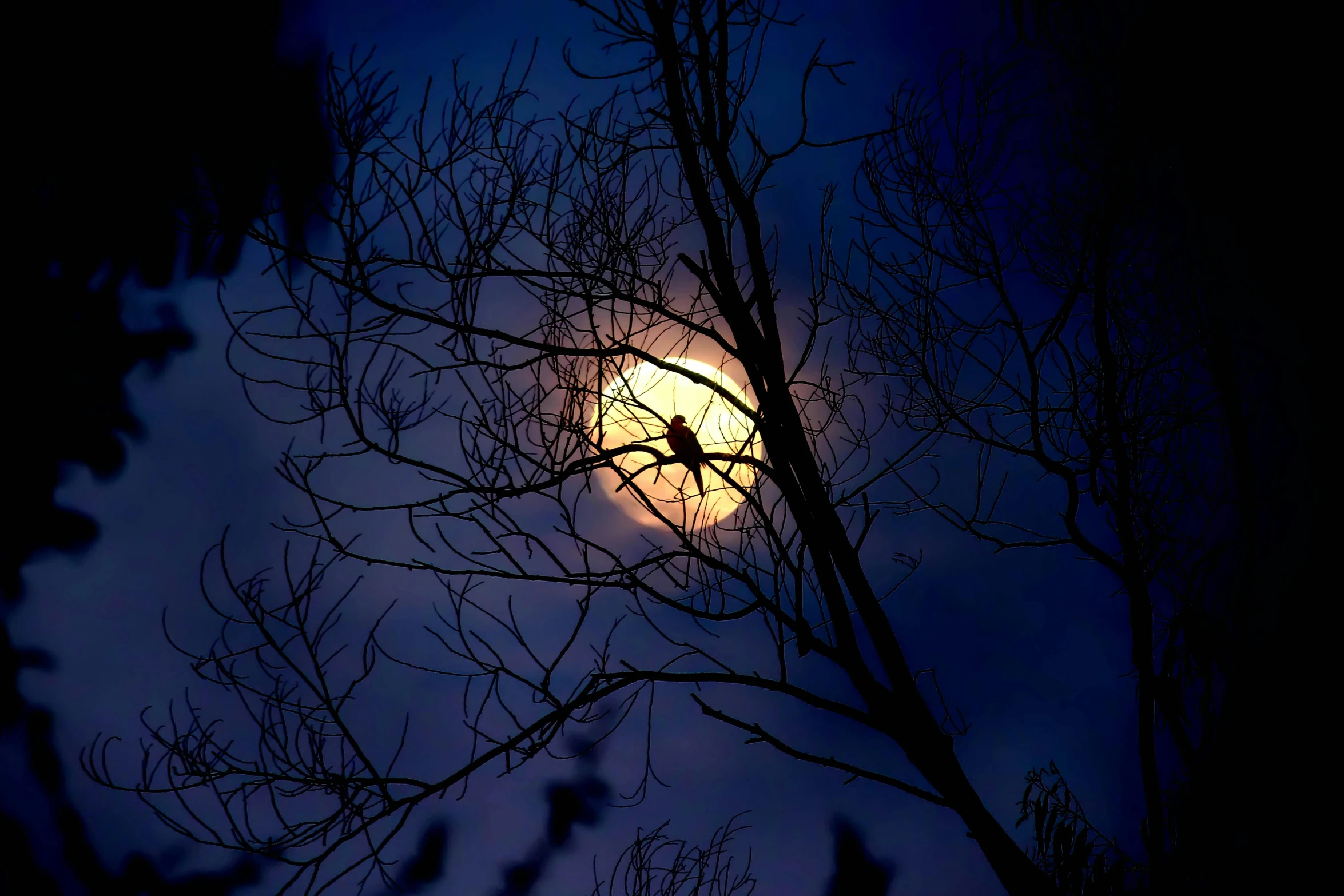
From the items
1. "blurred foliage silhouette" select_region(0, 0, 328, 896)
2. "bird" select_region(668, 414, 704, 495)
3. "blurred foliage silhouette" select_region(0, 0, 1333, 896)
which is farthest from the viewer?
"blurred foliage silhouette" select_region(0, 0, 328, 896)

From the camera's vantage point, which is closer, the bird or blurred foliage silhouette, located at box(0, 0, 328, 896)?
the bird

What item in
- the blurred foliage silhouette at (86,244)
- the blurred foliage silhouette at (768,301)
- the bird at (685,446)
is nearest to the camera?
the blurred foliage silhouette at (768,301)

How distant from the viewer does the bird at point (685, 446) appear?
2590mm

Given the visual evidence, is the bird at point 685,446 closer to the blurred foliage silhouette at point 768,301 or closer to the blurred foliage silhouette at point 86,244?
the blurred foliage silhouette at point 768,301

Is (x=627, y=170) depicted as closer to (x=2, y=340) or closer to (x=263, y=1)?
(x=263, y=1)

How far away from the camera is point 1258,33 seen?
6.40 ft

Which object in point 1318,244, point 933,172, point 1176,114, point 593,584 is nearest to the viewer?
point 1318,244

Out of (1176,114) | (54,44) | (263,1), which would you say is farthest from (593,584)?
(54,44)

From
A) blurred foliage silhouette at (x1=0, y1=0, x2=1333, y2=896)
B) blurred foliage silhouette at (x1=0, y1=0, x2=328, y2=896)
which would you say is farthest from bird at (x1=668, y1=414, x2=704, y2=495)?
blurred foliage silhouette at (x1=0, y1=0, x2=328, y2=896)

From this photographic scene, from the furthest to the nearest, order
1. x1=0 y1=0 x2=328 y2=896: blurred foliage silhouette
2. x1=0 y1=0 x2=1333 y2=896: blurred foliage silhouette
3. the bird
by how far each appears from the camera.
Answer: x1=0 y1=0 x2=328 y2=896: blurred foliage silhouette < the bird < x1=0 y1=0 x2=1333 y2=896: blurred foliage silhouette

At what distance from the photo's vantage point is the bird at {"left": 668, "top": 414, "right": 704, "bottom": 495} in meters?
2.59

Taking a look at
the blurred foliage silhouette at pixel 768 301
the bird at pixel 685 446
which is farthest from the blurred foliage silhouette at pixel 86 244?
the bird at pixel 685 446

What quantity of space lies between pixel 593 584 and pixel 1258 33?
8.57 ft

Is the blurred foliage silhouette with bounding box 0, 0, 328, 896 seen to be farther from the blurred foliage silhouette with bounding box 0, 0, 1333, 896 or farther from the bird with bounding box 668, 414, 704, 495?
the bird with bounding box 668, 414, 704, 495
